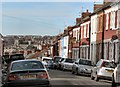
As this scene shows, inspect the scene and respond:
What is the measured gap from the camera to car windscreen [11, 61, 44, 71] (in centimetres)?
1692

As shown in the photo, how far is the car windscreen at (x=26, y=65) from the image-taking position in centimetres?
1692

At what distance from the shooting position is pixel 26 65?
56.1ft

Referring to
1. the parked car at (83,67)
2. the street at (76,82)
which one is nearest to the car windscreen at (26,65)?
the street at (76,82)

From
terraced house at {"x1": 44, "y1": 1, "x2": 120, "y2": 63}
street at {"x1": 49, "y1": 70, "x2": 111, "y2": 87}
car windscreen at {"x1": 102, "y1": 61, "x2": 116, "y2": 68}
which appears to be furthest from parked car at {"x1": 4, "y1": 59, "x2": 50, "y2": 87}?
terraced house at {"x1": 44, "y1": 1, "x2": 120, "y2": 63}

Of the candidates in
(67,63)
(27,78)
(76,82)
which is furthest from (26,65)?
(67,63)

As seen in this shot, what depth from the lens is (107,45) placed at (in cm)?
4672

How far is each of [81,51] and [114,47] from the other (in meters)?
22.5

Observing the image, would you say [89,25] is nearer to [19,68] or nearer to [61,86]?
[61,86]

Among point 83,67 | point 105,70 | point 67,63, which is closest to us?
point 105,70

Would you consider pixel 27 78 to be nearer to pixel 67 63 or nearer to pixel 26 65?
pixel 26 65

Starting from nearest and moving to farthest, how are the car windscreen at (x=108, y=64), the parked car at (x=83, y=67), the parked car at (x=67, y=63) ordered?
the car windscreen at (x=108, y=64) < the parked car at (x=83, y=67) < the parked car at (x=67, y=63)

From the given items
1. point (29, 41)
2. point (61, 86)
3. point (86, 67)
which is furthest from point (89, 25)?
point (29, 41)

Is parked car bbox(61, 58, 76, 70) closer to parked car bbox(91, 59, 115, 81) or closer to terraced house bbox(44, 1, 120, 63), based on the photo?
terraced house bbox(44, 1, 120, 63)

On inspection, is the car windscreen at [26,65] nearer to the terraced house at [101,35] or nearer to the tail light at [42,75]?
the tail light at [42,75]
